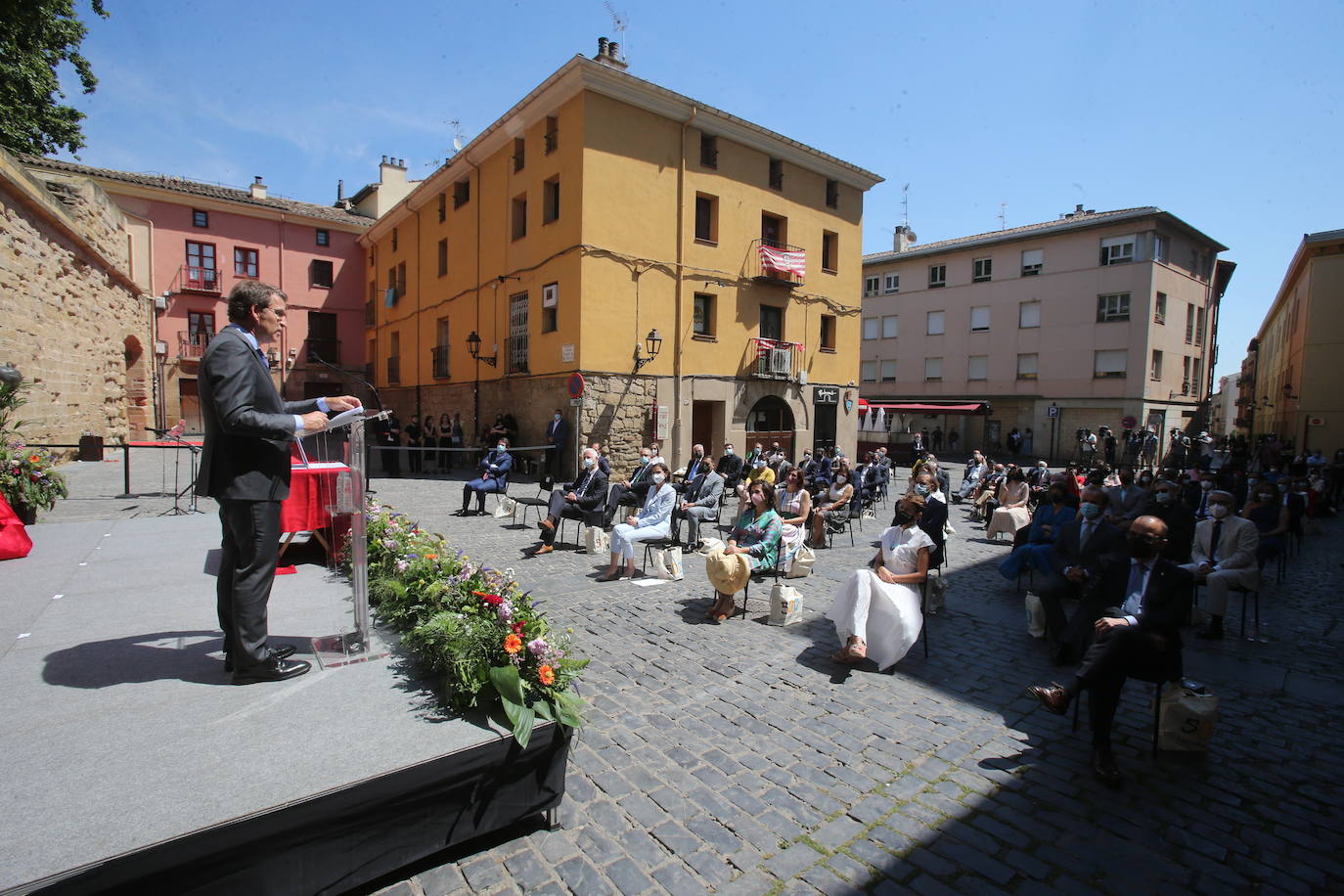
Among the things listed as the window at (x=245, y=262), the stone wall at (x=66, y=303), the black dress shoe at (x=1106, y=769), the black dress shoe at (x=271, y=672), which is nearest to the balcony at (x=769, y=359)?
the stone wall at (x=66, y=303)

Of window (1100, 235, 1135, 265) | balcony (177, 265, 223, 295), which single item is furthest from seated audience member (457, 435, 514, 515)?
window (1100, 235, 1135, 265)

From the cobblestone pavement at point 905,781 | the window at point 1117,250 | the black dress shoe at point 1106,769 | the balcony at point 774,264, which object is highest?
the window at point 1117,250

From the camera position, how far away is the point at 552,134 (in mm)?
17812

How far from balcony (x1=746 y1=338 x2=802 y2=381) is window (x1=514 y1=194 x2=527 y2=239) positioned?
312 inches

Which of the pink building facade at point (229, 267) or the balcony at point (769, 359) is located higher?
the pink building facade at point (229, 267)

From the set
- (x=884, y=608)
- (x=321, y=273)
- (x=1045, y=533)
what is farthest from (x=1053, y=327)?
Answer: (x=321, y=273)

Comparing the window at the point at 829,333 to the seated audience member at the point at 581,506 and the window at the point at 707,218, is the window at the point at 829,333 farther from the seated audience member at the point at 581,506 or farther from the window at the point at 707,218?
the seated audience member at the point at 581,506

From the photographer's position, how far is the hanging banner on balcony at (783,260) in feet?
67.1

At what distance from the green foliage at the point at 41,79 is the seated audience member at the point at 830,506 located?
22.4 meters

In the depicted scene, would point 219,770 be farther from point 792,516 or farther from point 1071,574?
point 792,516

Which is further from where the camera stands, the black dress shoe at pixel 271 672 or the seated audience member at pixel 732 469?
the seated audience member at pixel 732 469

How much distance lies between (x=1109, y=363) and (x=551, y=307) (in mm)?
29323

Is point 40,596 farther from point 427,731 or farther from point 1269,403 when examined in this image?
point 1269,403

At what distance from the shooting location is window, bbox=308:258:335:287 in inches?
1266
